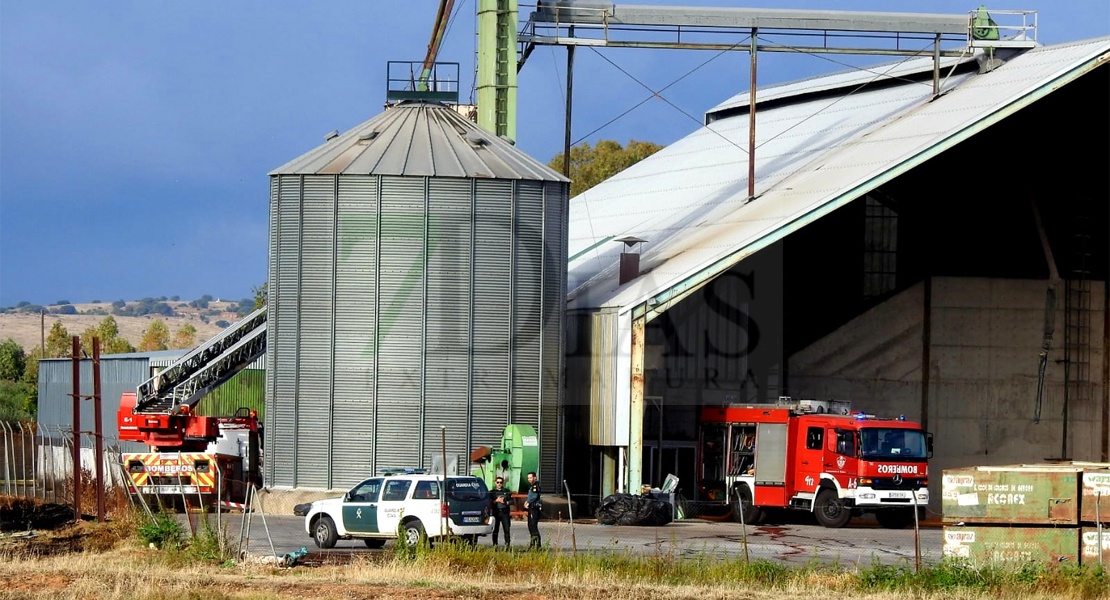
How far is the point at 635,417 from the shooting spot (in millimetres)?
40219

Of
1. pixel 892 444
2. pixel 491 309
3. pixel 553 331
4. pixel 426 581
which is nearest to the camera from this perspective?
pixel 426 581

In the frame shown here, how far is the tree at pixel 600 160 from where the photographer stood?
11662 centimetres

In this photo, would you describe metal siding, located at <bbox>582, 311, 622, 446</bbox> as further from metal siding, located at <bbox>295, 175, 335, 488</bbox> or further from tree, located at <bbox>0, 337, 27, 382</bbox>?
tree, located at <bbox>0, 337, 27, 382</bbox>

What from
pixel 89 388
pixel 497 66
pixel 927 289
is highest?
pixel 497 66

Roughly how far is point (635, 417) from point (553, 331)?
3.48 meters

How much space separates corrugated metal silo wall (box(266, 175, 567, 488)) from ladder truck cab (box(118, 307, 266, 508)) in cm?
267

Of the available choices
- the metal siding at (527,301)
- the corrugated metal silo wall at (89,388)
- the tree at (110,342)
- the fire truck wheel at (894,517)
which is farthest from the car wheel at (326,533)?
the tree at (110,342)

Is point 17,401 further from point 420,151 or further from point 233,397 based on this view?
point 420,151

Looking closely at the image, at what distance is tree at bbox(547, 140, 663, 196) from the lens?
11662cm

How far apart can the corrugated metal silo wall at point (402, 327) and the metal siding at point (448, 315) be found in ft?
0.09

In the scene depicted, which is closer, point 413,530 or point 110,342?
point 413,530

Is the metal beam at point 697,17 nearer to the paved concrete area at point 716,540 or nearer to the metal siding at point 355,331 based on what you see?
the metal siding at point 355,331

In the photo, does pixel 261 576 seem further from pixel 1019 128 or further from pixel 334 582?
pixel 1019 128

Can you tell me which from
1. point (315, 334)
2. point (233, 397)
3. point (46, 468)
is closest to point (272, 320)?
point (315, 334)
